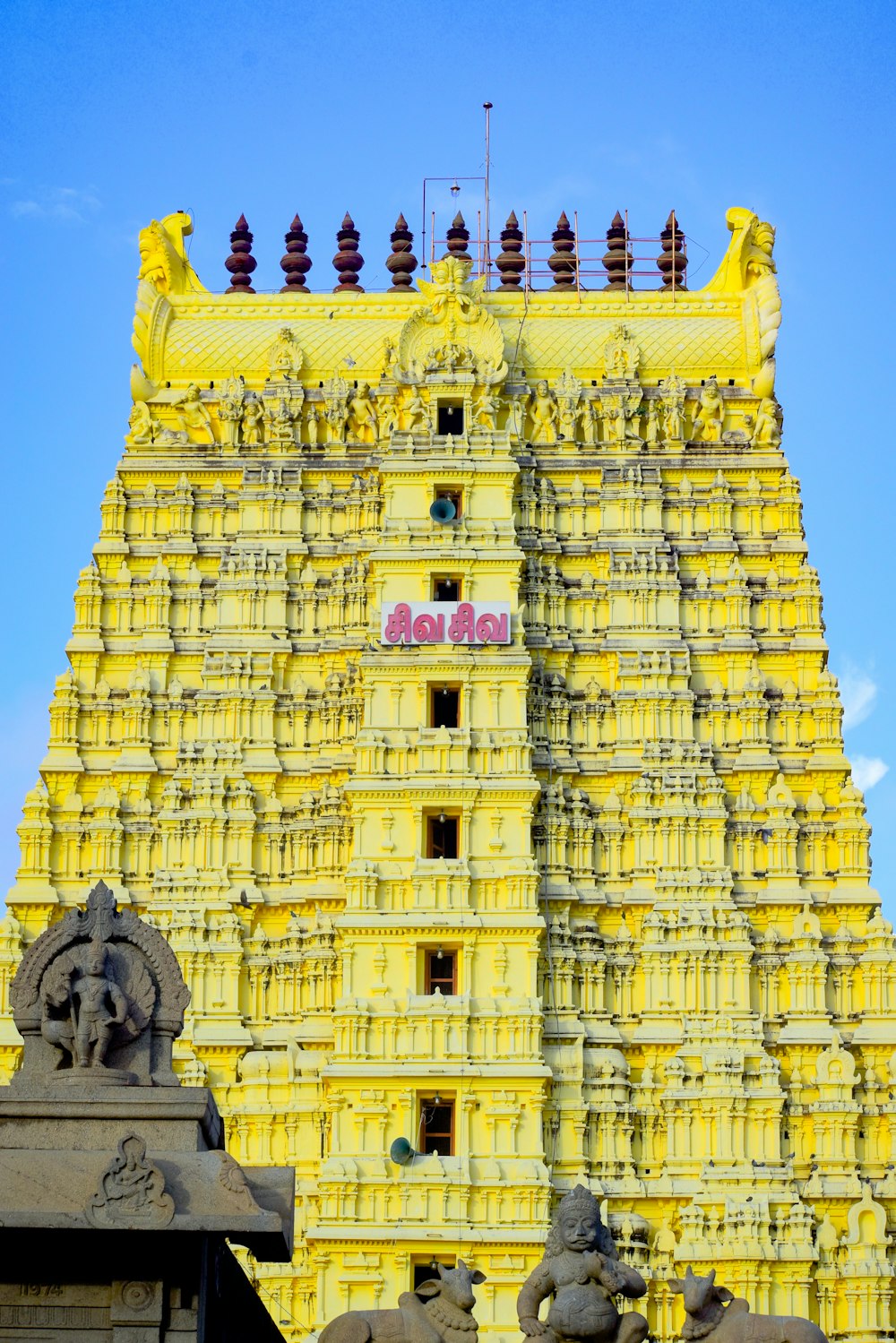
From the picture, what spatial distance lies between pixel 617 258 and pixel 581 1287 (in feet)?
142

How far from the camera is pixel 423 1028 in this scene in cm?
5247

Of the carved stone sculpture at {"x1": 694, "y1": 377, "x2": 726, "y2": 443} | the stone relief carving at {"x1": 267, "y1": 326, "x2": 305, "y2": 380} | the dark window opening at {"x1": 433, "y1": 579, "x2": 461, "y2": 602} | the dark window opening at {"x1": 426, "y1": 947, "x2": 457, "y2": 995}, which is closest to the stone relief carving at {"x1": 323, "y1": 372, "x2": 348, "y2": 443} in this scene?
the stone relief carving at {"x1": 267, "y1": 326, "x2": 305, "y2": 380}

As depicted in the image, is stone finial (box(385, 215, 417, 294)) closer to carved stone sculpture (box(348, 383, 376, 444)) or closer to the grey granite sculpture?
carved stone sculpture (box(348, 383, 376, 444))

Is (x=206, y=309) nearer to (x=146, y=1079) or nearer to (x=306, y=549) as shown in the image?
(x=306, y=549)

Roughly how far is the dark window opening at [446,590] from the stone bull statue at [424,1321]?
30.2 metres

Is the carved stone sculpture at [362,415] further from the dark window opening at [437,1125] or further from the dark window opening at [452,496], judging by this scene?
the dark window opening at [437,1125]

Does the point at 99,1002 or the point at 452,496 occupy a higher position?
the point at 452,496

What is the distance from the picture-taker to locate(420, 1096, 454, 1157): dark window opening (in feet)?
172

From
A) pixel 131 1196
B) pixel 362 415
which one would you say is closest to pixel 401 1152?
pixel 362 415

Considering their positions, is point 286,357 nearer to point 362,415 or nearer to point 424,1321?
point 362,415

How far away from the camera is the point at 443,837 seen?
55625 mm

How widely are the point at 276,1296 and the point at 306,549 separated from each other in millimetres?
17744

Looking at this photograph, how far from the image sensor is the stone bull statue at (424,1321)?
2813 centimetres

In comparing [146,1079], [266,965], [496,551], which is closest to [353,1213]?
[266,965]
